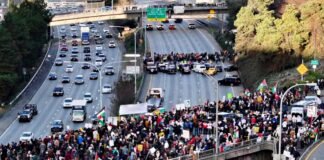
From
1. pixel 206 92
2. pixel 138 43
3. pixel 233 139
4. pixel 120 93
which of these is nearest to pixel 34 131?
pixel 120 93

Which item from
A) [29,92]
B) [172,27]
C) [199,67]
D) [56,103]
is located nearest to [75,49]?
[172,27]

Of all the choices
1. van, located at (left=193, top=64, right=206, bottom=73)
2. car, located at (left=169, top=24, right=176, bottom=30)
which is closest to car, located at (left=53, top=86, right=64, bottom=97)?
van, located at (left=193, top=64, right=206, bottom=73)

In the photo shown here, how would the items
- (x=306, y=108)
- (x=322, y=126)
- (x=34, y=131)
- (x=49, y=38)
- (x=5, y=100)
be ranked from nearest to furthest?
(x=322, y=126)
(x=306, y=108)
(x=34, y=131)
(x=5, y=100)
(x=49, y=38)

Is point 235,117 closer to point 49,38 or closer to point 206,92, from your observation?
point 206,92

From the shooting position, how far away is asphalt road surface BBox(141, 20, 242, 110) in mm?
90938

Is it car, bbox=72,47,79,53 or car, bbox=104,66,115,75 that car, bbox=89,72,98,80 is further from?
car, bbox=72,47,79,53

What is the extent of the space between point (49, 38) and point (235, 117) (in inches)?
3449

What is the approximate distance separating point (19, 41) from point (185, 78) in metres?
19.5

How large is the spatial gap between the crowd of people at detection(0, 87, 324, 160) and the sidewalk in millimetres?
26474

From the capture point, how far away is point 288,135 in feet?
171

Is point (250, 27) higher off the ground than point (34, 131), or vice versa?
point (250, 27)

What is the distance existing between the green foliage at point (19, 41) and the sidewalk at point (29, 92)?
1.37m

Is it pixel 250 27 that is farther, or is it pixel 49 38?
pixel 49 38

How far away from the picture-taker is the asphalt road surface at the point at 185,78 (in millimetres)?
90938
